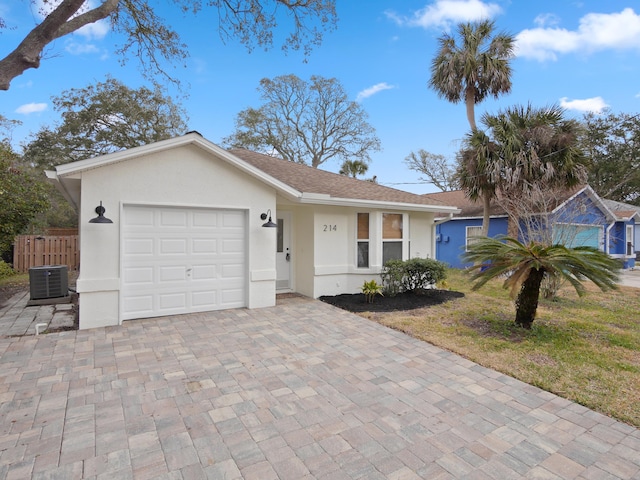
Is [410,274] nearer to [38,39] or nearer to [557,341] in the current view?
[557,341]

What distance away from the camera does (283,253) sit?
980 centimetres

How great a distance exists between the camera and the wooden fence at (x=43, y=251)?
14.4m

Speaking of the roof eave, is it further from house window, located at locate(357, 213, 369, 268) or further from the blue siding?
the blue siding

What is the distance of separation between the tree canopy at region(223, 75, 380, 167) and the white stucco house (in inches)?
736

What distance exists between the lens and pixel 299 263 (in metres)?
9.67

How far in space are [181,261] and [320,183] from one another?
15.2 ft

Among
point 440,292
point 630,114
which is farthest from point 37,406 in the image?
point 630,114

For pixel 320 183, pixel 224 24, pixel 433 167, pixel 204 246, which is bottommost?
pixel 204 246

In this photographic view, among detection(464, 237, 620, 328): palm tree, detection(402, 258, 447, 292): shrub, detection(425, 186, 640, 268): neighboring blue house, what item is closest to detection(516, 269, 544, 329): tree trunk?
detection(464, 237, 620, 328): palm tree

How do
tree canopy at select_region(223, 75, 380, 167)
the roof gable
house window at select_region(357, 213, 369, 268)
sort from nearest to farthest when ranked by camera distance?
the roof gable < house window at select_region(357, 213, 369, 268) < tree canopy at select_region(223, 75, 380, 167)

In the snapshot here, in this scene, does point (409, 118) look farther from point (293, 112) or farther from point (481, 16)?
point (293, 112)

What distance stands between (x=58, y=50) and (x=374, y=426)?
347 inches

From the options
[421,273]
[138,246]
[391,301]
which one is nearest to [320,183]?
[421,273]

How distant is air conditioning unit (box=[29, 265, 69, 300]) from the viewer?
8.22 meters
